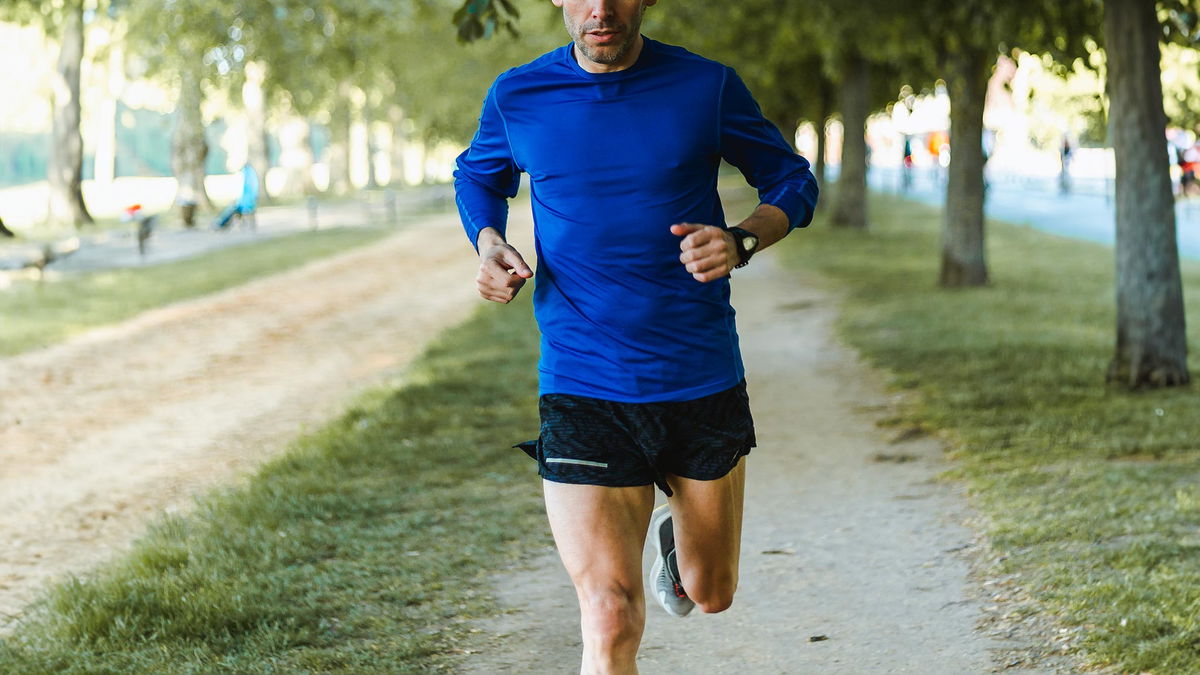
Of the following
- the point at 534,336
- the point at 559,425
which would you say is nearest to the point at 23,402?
the point at 534,336

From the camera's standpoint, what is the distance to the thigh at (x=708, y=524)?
148 inches

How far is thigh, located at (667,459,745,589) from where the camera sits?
3.77 meters

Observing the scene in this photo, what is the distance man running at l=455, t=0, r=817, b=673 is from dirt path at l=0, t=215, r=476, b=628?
11.8ft

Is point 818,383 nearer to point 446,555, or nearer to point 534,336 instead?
point 534,336

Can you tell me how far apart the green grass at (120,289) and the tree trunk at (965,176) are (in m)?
9.46

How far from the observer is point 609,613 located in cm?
356

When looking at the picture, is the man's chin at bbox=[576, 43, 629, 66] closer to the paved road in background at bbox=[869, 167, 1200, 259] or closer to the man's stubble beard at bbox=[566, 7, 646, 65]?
the man's stubble beard at bbox=[566, 7, 646, 65]

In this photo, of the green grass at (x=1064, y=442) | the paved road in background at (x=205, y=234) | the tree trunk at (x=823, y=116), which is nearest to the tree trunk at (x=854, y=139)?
the tree trunk at (x=823, y=116)

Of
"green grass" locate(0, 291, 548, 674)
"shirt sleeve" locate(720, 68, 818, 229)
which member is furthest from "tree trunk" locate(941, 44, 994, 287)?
"shirt sleeve" locate(720, 68, 818, 229)

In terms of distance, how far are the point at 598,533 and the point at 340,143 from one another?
2287 inches

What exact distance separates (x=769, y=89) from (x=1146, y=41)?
77.7 feet

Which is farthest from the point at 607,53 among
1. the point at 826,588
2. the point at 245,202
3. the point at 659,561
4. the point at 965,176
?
the point at 245,202

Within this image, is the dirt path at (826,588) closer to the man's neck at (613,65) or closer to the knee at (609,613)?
the knee at (609,613)

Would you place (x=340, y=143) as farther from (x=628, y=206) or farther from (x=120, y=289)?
(x=628, y=206)
